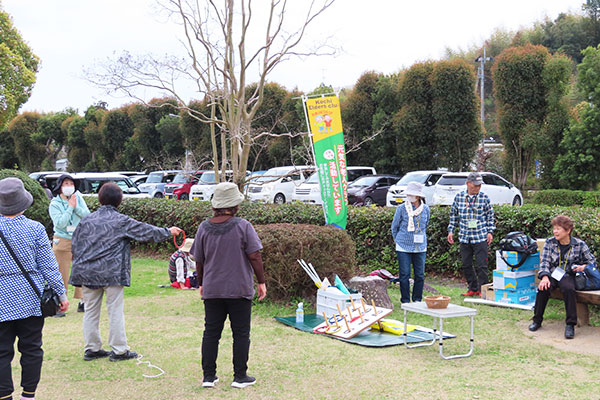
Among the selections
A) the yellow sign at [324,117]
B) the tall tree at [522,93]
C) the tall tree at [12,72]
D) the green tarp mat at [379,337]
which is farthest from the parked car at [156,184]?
the green tarp mat at [379,337]

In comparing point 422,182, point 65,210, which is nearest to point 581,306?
point 65,210

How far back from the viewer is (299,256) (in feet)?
25.1

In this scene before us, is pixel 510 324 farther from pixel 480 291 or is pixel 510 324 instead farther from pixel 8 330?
pixel 8 330

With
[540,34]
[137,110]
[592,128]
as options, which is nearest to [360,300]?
[592,128]

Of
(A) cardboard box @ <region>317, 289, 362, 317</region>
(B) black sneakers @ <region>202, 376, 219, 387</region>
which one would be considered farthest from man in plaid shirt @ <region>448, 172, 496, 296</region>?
(B) black sneakers @ <region>202, 376, 219, 387</region>

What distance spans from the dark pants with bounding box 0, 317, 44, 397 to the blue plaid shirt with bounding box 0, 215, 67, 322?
0.33 ft

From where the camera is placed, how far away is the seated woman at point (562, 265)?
6418 millimetres

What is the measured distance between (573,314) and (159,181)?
26.9 meters

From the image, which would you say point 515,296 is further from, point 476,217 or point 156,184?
point 156,184

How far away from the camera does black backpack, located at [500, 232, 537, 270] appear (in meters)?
7.61

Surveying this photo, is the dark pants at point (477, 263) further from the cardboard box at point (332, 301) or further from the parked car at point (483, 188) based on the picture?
the parked car at point (483, 188)

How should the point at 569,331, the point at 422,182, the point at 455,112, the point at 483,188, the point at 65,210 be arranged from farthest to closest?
the point at 455,112, the point at 422,182, the point at 483,188, the point at 65,210, the point at 569,331

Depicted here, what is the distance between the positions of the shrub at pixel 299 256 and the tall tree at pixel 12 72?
20.8 metres

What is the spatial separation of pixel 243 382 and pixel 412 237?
361 centimetres
